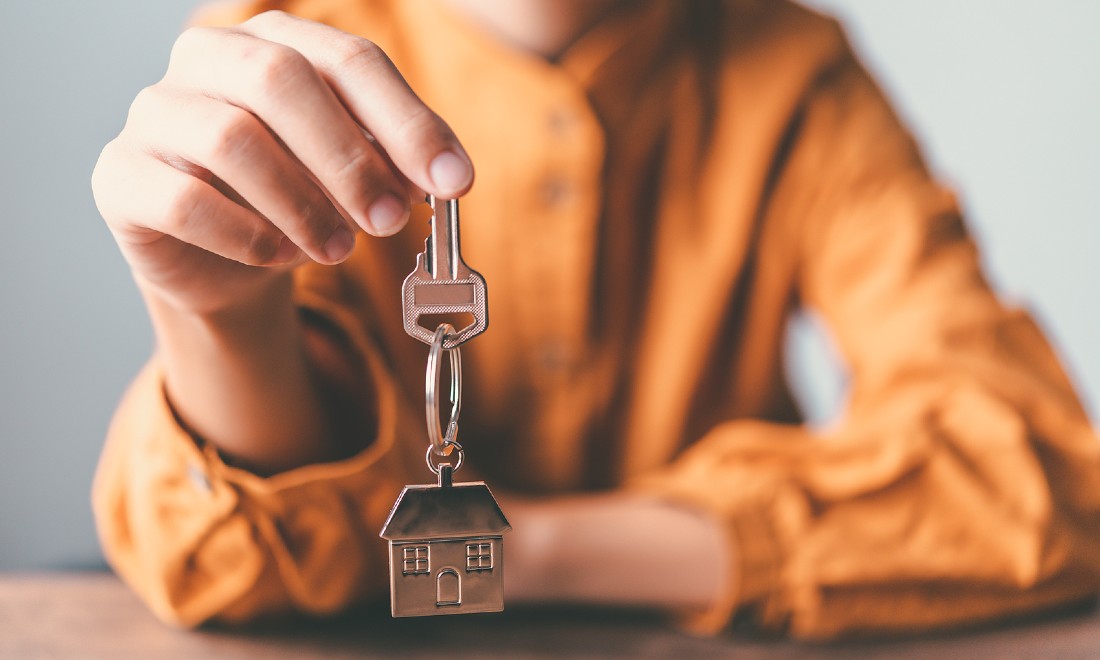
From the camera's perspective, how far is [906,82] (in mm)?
1325

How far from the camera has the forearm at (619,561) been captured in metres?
0.55

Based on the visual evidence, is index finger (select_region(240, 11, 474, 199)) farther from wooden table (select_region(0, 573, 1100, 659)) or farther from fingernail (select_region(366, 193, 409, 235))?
wooden table (select_region(0, 573, 1100, 659))

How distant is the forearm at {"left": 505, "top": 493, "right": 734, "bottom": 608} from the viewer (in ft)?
1.81

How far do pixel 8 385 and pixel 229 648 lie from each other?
70 cm

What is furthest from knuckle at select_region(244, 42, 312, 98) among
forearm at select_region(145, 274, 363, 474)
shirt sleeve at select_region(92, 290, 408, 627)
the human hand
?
shirt sleeve at select_region(92, 290, 408, 627)

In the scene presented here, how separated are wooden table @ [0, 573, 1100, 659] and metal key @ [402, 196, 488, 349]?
25 centimetres

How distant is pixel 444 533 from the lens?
0.33 metres

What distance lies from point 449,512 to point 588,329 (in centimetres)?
42

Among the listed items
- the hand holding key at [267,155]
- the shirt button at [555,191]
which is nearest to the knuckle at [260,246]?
the hand holding key at [267,155]

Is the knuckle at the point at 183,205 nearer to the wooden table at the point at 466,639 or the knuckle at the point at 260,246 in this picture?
the knuckle at the point at 260,246

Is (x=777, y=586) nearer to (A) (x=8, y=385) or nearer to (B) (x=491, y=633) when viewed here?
(B) (x=491, y=633)

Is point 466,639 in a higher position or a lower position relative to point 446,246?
lower

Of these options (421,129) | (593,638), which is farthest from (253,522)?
(421,129)

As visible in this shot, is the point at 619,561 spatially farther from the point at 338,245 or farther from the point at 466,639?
the point at 338,245
